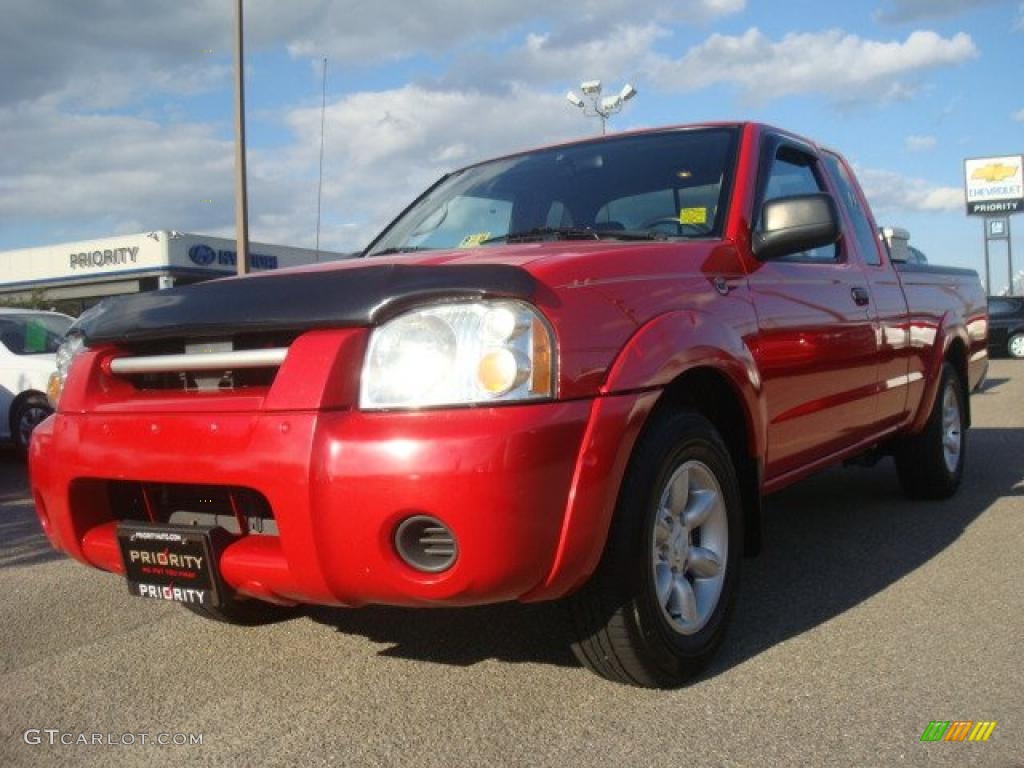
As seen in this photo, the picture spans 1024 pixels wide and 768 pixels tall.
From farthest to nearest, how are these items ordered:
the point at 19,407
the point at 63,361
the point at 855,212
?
the point at 19,407 → the point at 855,212 → the point at 63,361

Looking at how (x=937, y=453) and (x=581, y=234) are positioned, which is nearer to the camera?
(x=581, y=234)

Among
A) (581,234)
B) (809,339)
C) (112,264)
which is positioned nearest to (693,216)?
(581,234)

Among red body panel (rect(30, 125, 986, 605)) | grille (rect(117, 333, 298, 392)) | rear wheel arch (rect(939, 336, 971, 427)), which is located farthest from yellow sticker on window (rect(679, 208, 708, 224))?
rear wheel arch (rect(939, 336, 971, 427))

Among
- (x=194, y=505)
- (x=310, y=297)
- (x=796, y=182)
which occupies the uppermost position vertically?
(x=796, y=182)

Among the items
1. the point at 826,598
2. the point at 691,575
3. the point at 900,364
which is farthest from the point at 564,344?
the point at 900,364

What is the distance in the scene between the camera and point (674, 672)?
2785 millimetres

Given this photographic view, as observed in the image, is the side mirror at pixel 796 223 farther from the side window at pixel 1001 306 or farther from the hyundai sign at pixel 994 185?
the hyundai sign at pixel 994 185

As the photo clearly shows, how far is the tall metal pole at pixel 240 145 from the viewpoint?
14.7m

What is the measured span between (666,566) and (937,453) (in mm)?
3164

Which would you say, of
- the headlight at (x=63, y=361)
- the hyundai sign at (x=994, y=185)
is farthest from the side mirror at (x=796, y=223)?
the hyundai sign at (x=994, y=185)

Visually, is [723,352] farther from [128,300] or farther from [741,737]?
[128,300]

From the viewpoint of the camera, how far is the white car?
8875 millimetres

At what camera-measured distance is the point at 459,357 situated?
7.85ft

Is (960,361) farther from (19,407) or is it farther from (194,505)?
(19,407)
